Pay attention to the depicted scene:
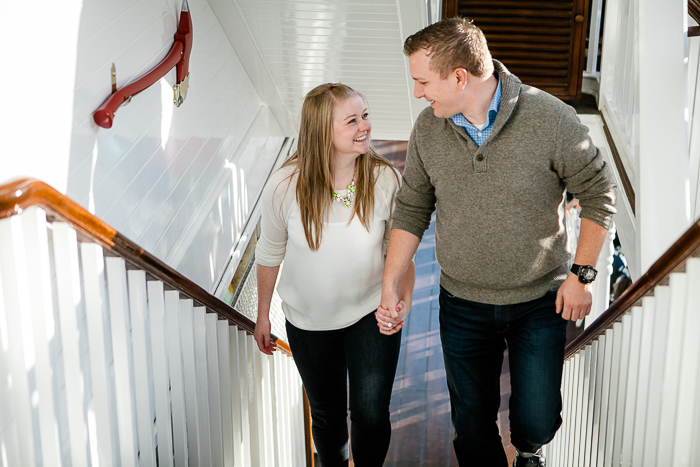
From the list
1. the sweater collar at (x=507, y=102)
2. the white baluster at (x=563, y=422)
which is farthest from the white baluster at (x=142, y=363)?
the white baluster at (x=563, y=422)

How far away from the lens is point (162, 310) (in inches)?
69.6

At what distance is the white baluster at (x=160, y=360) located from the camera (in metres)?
1.76

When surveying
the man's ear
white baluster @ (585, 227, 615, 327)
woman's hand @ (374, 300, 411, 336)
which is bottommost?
white baluster @ (585, 227, 615, 327)

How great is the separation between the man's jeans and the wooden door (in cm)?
311

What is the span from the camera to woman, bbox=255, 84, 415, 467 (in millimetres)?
2076

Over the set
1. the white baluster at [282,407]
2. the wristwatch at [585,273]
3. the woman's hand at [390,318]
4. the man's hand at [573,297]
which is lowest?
the white baluster at [282,407]

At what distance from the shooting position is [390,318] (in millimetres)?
1997

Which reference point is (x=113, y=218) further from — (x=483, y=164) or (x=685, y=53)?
(x=685, y=53)

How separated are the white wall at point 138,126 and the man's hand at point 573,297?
1519mm

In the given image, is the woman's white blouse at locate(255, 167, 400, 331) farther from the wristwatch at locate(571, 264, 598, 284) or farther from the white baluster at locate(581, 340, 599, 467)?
the white baluster at locate(581, 340, 599, 467)

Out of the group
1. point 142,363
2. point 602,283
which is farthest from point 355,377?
point 602,283

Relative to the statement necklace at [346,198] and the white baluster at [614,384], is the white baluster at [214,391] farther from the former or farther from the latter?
the white baluster at [614,384]

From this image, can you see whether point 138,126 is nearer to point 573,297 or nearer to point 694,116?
point 573,297

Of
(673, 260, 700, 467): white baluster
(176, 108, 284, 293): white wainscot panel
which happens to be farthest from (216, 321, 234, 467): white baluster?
(673, 260, 700, 467): white baluster
